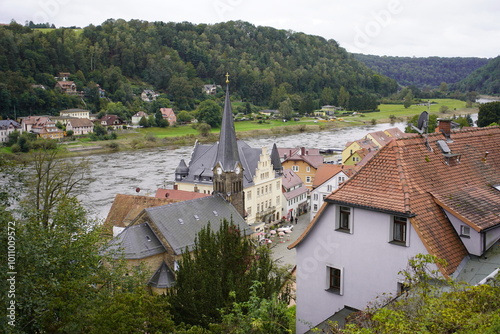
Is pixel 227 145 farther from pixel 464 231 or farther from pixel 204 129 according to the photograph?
pixel 204 129

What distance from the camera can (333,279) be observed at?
45.8 feet

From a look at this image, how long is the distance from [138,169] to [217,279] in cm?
6259

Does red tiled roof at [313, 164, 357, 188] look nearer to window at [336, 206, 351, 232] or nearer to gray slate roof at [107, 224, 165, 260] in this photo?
gray slate roof at [107, 224, 165, 260]

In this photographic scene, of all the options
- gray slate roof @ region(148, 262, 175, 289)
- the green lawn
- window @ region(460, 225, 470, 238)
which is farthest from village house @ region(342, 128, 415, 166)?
the green lawn

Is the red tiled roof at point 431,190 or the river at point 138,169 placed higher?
the red tiled roof at point 431,190

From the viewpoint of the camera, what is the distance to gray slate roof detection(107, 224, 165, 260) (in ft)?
88.2

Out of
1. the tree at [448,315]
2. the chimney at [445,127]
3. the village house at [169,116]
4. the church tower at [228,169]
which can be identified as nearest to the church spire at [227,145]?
the church tower at [228,169]

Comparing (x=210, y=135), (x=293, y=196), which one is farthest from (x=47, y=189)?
(x=210, y=135)

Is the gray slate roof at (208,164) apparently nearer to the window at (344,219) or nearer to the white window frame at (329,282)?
the white window frame at (329,282)

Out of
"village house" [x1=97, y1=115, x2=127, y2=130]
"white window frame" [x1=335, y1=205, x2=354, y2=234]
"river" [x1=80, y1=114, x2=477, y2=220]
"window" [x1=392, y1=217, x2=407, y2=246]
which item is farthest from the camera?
"village house" [x1=97, y1=115, x2=127, y2=130]

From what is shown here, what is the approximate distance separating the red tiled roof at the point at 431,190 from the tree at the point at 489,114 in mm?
64362

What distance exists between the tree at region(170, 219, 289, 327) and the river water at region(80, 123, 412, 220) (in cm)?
2230

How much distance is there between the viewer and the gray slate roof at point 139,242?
2688 cm

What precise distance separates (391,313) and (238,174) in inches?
1148
